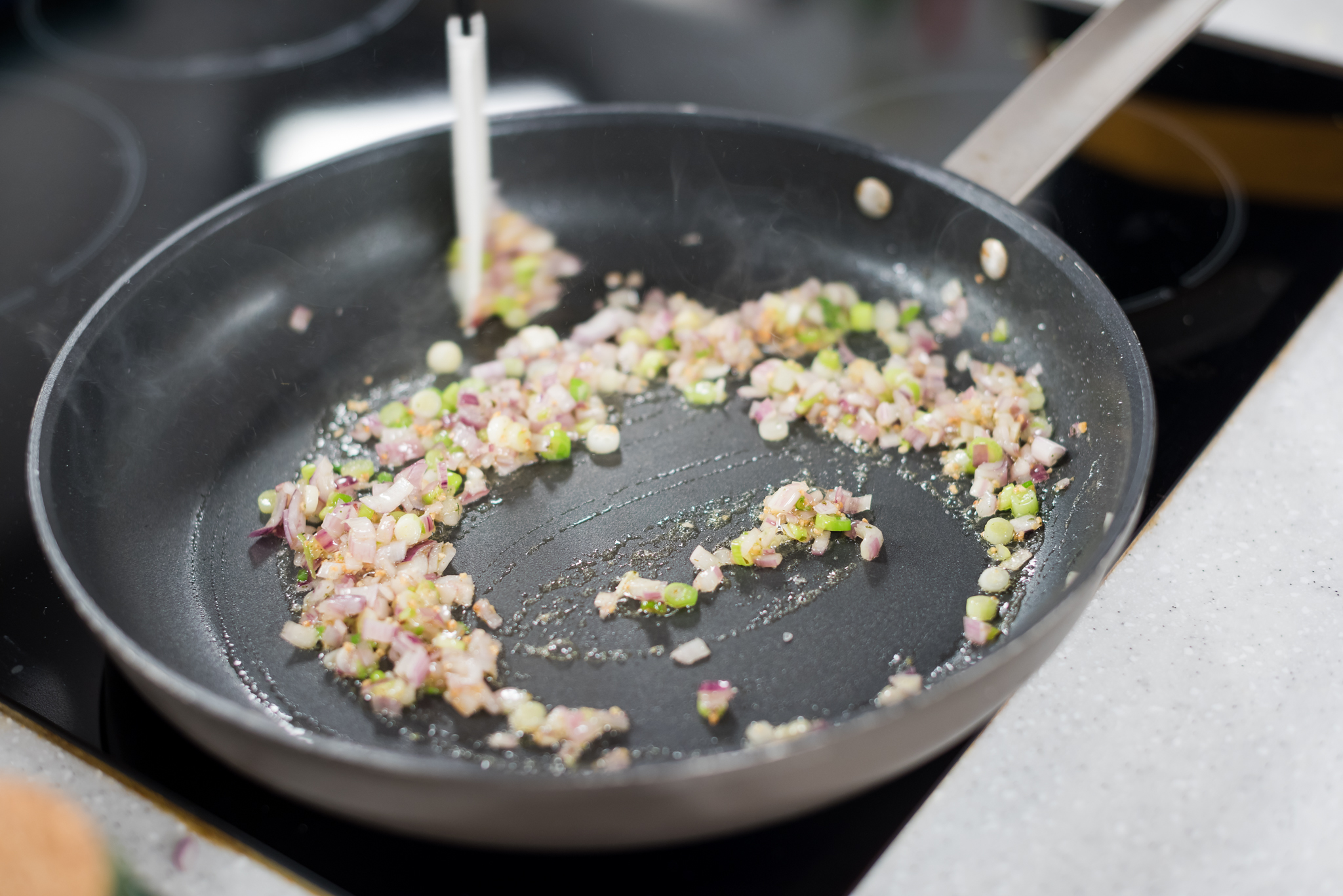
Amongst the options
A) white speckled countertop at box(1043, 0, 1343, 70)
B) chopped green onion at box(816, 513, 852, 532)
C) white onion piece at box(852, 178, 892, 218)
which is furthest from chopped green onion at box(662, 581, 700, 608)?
white speckled countertop at box(1043, 0, 1343, 70)

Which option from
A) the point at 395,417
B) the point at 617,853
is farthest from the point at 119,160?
the point at 617,853

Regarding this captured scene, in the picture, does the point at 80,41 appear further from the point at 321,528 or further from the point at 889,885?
the point at 889,885

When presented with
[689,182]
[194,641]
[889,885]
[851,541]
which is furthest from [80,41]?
[889,885]

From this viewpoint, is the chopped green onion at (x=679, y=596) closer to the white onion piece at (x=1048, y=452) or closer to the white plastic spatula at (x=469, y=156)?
the white onion piece at (x=1048, y=452)

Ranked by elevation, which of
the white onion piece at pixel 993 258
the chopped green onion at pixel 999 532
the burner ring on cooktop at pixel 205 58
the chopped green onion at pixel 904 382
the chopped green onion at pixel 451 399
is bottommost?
the chopped green onion at pixel 999 532

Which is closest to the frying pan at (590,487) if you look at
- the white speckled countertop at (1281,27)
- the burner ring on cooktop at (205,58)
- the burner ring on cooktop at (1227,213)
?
the burner ring on cooktop at (1227,213)

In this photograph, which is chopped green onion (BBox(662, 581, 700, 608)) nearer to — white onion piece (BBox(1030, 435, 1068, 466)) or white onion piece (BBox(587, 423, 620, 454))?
white onion piece (BBox(587, 423, 620, 454))
